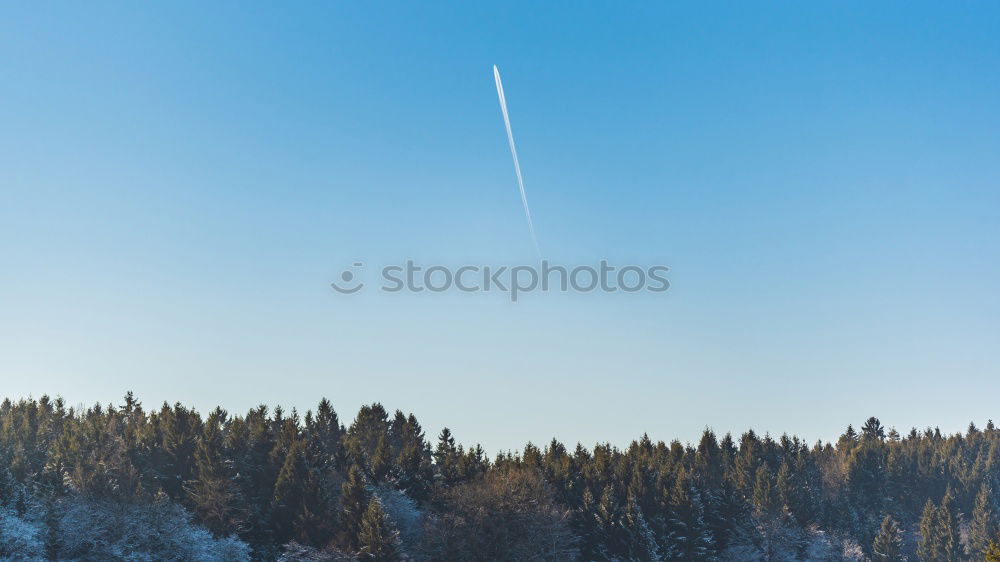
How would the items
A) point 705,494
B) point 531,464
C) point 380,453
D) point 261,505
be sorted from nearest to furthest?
point 261,505 < point 380,453 < point 531,464 < point 705,494

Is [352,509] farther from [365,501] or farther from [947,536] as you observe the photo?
[947,536]

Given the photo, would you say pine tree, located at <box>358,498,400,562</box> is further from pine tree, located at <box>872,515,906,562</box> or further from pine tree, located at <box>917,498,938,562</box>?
pine tree, located at <box>917,498,938,562</box>

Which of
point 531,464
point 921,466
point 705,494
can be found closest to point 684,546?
point 705,494

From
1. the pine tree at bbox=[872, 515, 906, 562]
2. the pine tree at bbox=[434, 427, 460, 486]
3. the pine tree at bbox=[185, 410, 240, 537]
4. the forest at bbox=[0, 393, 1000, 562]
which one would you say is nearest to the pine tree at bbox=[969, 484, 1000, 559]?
the forest at bbox=[0, 393, 1000, 562]

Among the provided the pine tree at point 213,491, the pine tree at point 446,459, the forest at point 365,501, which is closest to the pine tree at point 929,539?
the forest at point 365,501

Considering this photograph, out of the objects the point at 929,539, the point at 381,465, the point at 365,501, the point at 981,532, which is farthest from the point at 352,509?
the point at 981,532

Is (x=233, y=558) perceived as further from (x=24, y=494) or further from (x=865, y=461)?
(x=865, y=461)

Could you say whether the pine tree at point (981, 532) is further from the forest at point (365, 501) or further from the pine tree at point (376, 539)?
the pine tree at point (376, 539)
